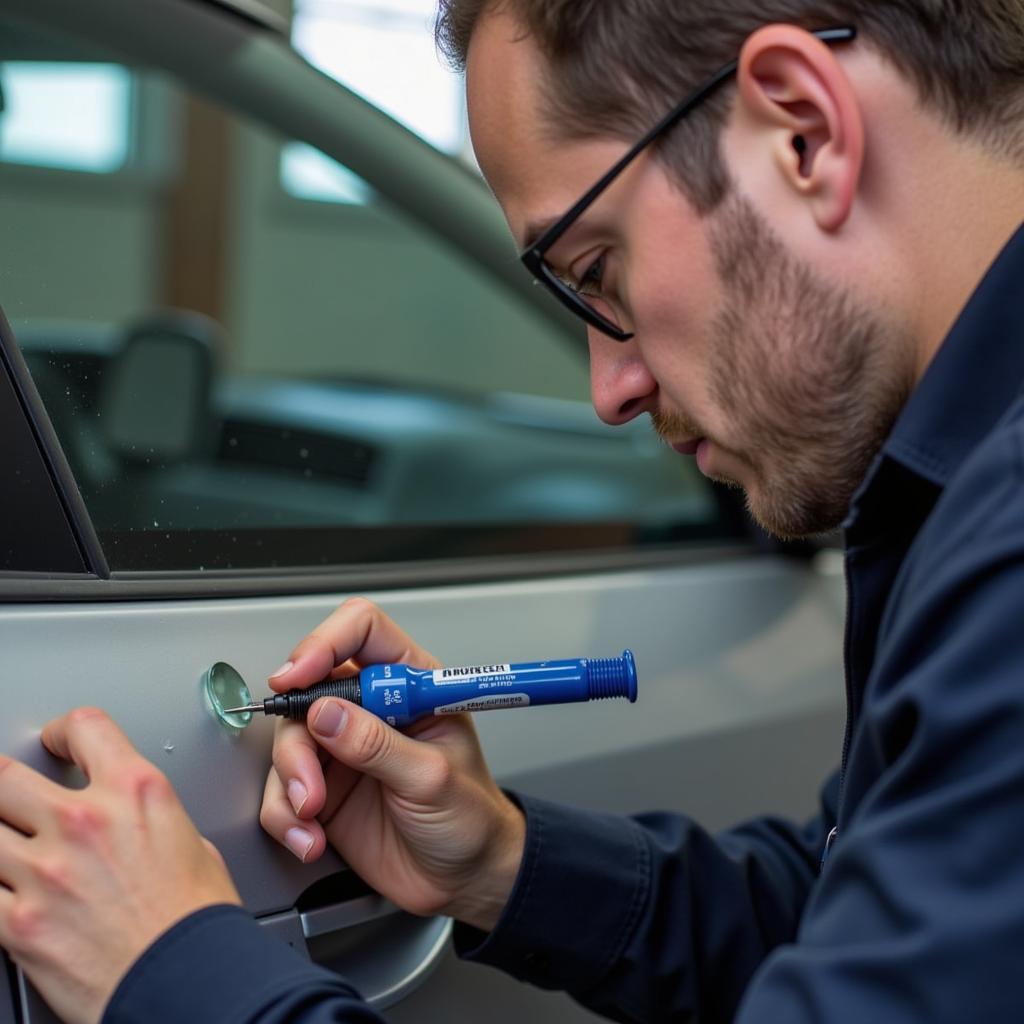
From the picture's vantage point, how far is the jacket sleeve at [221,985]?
2.79ft

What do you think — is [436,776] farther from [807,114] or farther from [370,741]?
[807,114]

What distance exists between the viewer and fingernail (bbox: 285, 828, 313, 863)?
3.45 ft

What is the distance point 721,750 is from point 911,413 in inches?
28.6

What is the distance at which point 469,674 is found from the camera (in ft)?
3.66

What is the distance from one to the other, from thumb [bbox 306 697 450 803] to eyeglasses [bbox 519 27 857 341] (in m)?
0.37

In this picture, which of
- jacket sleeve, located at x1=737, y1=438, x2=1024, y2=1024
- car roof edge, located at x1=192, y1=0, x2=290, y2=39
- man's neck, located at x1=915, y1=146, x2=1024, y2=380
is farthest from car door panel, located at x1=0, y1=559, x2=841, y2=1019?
car roof edge, located at x1=192, y1=0, x2=290, y2=39

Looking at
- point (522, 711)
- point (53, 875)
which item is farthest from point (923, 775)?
point (522, 711)

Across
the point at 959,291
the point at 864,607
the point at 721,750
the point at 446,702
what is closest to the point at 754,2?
the point at 959,291

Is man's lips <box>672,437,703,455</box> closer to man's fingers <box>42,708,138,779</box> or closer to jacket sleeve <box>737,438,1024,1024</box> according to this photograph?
jacket sleeve <box>737,438,1024,1024</box>

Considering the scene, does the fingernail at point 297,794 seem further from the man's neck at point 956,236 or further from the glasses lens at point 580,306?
the man's neck at point 956,236

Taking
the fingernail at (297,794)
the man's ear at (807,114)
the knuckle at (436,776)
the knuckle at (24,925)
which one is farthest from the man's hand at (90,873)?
the man's ear at (807,114)

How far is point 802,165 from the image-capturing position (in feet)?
3.28

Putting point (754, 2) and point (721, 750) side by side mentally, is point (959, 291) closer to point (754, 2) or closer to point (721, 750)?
point (754, 2)

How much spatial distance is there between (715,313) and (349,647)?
15.5 inches
